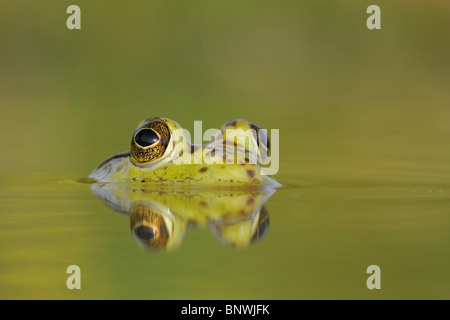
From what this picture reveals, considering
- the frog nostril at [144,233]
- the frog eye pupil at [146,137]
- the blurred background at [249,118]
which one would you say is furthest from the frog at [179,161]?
the frog nostril at [144,233]

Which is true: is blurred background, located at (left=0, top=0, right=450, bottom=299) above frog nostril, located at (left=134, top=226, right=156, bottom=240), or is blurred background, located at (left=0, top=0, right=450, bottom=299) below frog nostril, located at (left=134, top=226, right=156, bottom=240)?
above

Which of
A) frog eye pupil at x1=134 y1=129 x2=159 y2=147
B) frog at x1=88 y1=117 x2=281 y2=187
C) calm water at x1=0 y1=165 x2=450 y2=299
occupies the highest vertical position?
frog eye pupil at x1=134 y1=129 x2=159 y2=147

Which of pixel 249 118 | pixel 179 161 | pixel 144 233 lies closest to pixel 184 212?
pixel 144 233

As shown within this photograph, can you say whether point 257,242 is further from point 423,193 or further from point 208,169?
point 423,193

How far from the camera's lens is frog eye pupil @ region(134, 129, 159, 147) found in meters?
Answer: 5.96

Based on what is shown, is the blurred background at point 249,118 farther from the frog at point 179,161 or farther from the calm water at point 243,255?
the frog at point 179,161

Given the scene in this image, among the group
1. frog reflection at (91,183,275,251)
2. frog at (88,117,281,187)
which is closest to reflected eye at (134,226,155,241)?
frog reflection at (91,183,275,251)

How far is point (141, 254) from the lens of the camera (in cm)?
429

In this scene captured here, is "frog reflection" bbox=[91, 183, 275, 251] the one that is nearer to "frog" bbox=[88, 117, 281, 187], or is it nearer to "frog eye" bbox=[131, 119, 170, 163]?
"frog" bbox=[88, 117, 281, 187]

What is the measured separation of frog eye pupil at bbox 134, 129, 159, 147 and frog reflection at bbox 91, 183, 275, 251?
35cm

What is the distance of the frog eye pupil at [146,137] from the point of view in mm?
5965

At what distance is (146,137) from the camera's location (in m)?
5.98

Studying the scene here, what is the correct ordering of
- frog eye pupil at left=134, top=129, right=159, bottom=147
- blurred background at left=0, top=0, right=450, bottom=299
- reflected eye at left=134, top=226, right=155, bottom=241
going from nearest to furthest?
blurred background at left=0, top=0, right=450, bottom=299
reflected eye at left=134, top=226, right=155, bottom=241
frog eye pupil at left=134, top=129, right=159, bottom=147

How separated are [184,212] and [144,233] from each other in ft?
1.83
